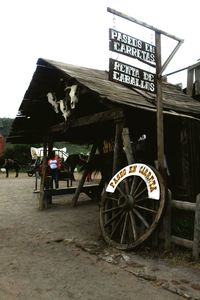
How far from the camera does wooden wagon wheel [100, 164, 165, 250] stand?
22.2 feet

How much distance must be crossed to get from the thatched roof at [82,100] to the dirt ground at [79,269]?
289 centimetres

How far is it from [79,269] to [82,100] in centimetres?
535

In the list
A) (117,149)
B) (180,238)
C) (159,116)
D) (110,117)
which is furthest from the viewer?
(110,117)

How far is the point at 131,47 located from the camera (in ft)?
23.1

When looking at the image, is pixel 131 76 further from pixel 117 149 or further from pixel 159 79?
pixel 117 149

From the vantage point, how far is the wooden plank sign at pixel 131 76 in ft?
22.6

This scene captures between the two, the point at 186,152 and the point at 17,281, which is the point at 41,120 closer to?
the point at 186,152

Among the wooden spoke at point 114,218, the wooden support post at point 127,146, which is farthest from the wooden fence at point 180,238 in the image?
the wooden support post at point 127,146

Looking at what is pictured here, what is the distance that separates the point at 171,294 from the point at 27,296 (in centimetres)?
189

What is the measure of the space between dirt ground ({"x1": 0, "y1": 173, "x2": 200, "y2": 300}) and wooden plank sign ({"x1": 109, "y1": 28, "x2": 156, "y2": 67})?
12.0 ft

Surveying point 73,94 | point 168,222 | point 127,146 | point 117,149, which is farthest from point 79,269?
point 73,94

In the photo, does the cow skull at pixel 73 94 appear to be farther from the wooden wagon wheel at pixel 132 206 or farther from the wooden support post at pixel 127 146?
the wooden wagon wheel at pixel 132 206

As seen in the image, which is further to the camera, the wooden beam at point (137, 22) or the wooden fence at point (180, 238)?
the wooden beam at point (137, 22)

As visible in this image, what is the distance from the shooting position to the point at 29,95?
11406 millimetres
